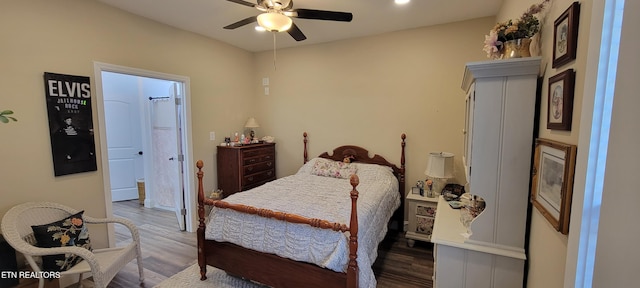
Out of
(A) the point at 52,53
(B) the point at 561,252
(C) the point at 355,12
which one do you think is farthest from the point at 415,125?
(A) the point at 52,53

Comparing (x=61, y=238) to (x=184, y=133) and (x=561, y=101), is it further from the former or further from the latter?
(x=561, y=101)

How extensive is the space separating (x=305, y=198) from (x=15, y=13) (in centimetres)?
276

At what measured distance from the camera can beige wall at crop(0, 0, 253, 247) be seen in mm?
2070

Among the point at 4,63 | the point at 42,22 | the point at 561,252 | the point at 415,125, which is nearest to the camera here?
the point at 561,252

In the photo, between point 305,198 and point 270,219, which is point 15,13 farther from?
point 305,198

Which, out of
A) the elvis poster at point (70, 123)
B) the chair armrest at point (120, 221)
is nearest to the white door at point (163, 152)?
the elvis poster at point (70, 123)

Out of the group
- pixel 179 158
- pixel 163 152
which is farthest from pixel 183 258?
pixel 163 152

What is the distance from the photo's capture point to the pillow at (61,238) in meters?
2.01

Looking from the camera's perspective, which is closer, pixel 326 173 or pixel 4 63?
pixel 4 63

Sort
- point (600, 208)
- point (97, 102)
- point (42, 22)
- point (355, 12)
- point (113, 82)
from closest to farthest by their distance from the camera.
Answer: point (600, 208)
point (42, 22)
point (97, 102)
point (355, 12)
point (113, 82)

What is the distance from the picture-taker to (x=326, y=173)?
362cm

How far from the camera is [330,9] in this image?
8.95 ft

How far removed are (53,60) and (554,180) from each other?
3.60 metres

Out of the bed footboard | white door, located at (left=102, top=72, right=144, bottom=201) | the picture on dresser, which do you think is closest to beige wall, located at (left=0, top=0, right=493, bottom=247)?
the picture on dresser
